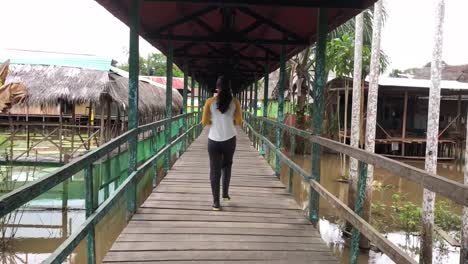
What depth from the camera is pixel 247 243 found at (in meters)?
3.67

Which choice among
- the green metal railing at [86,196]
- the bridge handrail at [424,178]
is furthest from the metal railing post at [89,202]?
the bridge handrail at [424,178]

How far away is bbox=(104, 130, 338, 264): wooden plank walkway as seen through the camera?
3350 millimetres

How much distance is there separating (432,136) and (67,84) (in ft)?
41.6

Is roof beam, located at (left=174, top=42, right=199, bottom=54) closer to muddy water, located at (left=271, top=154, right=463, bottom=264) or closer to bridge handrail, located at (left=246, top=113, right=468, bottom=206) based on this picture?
muddy water, located at (left=271, top=154, right=463, bottom=264)

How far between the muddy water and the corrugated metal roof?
8898 millimetres

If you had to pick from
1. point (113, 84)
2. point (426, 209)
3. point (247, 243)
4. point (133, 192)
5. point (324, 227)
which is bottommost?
point (324, 227)

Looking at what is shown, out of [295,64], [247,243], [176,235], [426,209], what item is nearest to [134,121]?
[176,235]

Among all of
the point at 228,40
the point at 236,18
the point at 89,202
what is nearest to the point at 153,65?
the point at 236,18

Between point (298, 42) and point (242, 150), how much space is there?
5.04 metres

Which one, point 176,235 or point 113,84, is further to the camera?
point 113,84

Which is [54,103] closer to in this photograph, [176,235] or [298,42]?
[298,42]

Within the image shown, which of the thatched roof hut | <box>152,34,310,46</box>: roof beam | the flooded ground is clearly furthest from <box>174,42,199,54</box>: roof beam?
the thatched roof hut

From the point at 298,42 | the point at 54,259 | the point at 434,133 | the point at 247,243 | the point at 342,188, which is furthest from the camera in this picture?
the point at 342,188

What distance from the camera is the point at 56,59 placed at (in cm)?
1736
